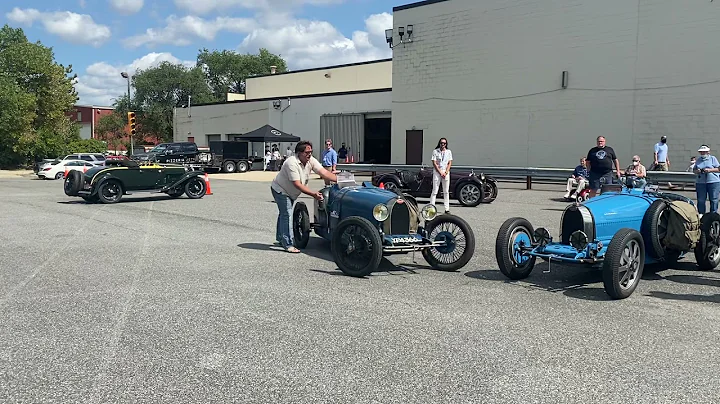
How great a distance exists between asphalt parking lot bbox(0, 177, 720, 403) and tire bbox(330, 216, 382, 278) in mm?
219

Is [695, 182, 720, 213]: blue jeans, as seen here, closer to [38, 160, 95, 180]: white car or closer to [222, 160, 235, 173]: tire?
[222, 160, 235, 173]: tire

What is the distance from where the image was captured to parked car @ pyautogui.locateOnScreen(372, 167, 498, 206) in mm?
15336

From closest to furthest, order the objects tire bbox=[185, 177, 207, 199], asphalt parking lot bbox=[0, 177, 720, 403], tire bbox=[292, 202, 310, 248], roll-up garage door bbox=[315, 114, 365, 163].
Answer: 1. asphalt parking lot bbox=[0, 177, 720, 403]
2. tire bbox=[292, 202, 310, 248]
3. tire bbox=[185, 177, 207, 199]
4. roll-up garage door bbox=[315, 114, 365, 163]

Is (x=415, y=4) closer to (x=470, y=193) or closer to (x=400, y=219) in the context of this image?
(x=470, y=193)

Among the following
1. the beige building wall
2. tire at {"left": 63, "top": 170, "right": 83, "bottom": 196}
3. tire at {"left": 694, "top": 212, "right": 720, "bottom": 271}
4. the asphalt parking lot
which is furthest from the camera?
the beige building wall

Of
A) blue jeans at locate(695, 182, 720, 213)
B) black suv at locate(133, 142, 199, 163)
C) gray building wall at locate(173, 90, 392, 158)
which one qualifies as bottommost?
blue jeans at locate(695, 182, 720, 213)

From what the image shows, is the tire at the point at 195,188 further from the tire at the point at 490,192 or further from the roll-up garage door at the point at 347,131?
the roll-up garage door at the point at 347,131

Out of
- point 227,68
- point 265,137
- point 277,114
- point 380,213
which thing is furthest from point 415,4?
point 227,68

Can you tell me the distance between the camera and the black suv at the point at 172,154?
104ft

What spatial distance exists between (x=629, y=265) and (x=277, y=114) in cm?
3584

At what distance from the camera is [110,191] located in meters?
15.8

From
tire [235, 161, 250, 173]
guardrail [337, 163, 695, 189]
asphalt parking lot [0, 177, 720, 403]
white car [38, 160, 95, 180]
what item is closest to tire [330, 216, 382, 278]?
asphalt parking lot [0, 177, 720, 403]

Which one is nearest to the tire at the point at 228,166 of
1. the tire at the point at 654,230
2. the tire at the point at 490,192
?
the tire at the point at 490,192

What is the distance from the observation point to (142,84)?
2445 inches
